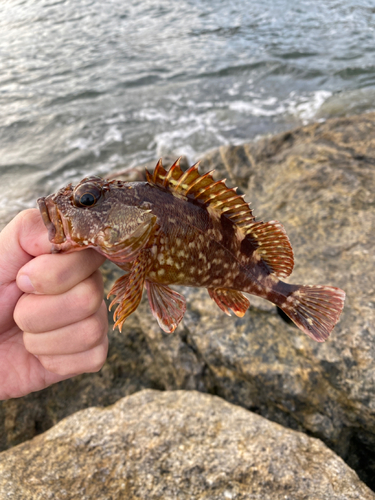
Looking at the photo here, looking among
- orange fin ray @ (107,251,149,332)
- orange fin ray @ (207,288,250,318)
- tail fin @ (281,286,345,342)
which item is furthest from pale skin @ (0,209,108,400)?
tail fin @ (281,286,345,342)

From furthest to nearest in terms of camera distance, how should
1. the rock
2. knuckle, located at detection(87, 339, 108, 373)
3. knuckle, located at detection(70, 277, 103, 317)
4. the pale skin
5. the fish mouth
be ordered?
the rock
knuckle, located at detection(87, 339, 108, 373)
knuckle, located at detection(70, 277, 103, 317)
the pale skin
the fish mouth

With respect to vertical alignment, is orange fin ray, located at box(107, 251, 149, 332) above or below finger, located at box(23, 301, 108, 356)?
above

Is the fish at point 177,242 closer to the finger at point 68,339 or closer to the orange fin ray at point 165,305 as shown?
the orange fin ray at point 165,305

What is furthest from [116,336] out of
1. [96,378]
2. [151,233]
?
[151,233]

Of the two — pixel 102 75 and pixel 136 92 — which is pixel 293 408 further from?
pixel 102 75

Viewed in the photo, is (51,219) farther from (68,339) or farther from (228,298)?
(228,298)

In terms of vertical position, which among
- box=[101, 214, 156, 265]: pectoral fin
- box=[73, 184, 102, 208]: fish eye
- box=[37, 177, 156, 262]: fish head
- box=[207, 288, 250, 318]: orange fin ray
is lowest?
box=[207, 288, 250, 318]: orange fin ray

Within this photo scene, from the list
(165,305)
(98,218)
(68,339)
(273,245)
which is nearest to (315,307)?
(273,245)

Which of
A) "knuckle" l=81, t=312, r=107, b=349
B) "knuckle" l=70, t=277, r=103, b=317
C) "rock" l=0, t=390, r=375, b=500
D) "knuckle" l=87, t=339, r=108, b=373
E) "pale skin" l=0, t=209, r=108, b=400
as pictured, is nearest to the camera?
"pale skin" l=0, t=209, r=108, b=400

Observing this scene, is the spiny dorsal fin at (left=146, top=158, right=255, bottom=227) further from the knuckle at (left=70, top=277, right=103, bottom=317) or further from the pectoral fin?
the knuckle at (left=70, top=277, right=103, bottom=317)
